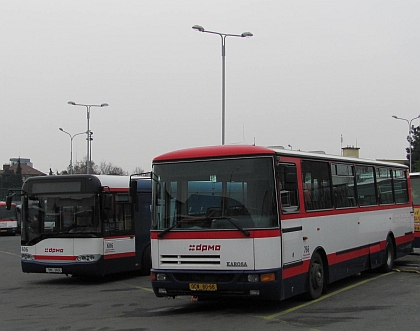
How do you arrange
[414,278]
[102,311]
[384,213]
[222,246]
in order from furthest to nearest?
[384,213] → [414,278] → [102,311] → [222,246]

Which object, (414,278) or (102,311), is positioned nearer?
(102,311)

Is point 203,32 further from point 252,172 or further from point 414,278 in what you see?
point 252,172

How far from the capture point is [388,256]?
17.6 meters

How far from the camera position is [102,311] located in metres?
12.3

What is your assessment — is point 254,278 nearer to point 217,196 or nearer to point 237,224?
point 237,224

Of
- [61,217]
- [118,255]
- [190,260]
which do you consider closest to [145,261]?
[118,255]

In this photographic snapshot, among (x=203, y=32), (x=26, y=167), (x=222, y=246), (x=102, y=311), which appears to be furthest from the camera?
(x=26, y=167)

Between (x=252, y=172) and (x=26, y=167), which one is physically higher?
(x=26, y=167)

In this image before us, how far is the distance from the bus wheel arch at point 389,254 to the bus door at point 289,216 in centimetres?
614

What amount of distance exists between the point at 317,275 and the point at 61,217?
7266mm

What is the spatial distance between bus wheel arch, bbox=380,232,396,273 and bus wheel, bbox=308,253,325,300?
4.75 meters

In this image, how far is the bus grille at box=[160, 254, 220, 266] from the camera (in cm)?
1122

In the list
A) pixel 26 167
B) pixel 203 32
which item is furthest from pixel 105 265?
pixel 26 167

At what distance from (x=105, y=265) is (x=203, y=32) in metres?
15.2
